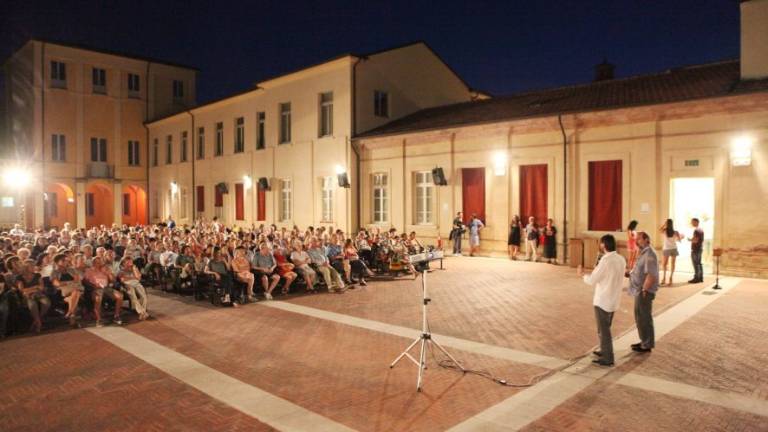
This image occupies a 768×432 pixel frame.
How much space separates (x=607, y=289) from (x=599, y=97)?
44.7ft

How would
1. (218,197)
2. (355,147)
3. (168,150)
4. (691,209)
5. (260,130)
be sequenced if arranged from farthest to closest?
1. (168,150)
2. (218,197)
3. (260,130)
4. (355,147)
5. (691,209)

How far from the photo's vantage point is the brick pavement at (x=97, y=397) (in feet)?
18.6

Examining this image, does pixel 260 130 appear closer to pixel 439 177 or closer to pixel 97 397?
pixel 439 177

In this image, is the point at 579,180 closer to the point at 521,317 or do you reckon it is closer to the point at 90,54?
the point at 521,317

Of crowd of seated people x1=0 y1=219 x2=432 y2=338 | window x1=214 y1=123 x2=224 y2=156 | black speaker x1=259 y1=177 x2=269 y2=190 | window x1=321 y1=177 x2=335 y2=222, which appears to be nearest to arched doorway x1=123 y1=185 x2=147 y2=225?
window x1=214 y1=123 x2=224 y2=156

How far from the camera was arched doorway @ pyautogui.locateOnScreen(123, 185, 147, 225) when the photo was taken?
4119 centimetres

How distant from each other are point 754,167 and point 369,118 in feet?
51.2

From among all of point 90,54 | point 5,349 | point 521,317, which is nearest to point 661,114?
point 521,317

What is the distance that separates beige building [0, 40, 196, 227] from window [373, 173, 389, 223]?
891 inches

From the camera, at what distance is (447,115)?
23.8 meters

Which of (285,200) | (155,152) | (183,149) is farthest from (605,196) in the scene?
(155,152)

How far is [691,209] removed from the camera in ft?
58.7

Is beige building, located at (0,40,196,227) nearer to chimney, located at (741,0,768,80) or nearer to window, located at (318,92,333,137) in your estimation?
window, located at (318,92,333,137)

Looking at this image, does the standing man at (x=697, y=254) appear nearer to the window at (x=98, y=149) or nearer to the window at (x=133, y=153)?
the window at (x=98, y=149)
